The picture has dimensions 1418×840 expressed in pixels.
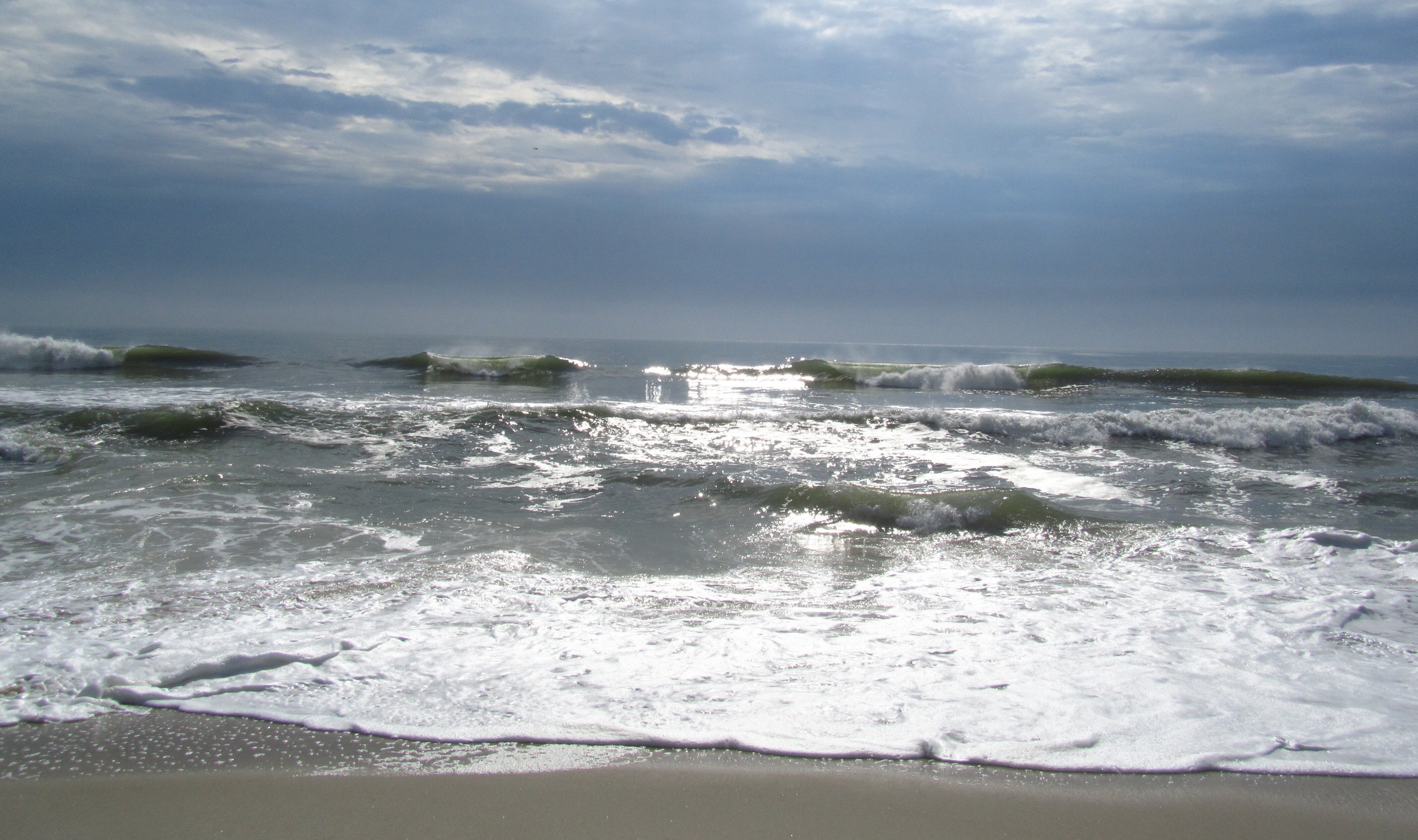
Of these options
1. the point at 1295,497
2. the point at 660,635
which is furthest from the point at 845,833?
the point at 1295,497

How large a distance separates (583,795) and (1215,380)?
2871cm

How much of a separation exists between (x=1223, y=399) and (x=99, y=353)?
115ft

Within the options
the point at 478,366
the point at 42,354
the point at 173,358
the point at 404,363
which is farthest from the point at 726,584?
the point at 173,358

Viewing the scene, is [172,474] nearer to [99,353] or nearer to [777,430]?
[777,430]

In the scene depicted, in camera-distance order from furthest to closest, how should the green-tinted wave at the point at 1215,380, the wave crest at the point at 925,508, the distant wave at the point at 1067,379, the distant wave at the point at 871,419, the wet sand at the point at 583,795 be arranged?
the distant wave at the point at 1067,379 → the green-tinted wave at the point at 1215,380 → the distant wave at the point at 871,419 → the wave crest at the point at 925,508 → the wet sand at the point at 583,795

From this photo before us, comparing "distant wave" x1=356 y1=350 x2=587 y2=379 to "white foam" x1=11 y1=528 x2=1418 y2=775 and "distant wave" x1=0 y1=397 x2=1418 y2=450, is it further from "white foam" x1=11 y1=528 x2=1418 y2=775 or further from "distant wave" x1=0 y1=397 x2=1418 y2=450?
"white foam" x1=11 y1=528 x2=1418 y2=775

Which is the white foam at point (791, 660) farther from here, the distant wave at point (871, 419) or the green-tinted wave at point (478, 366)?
the green-tinted wave at point (478, 366)

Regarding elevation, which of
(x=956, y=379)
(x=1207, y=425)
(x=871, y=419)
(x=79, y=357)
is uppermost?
(x=956, y=379)

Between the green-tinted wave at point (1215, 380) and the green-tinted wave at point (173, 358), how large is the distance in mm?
28698

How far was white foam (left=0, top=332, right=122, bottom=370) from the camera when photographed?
22.1 metres

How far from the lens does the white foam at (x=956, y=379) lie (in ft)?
81.9

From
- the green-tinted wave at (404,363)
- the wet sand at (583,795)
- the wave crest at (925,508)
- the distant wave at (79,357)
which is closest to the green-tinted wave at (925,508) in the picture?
the wave crest at (925,508)

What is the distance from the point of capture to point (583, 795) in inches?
88.3

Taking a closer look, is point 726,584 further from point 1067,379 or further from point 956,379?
point 1067,379
